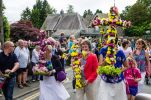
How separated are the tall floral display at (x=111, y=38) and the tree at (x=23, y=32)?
1664 centimetres

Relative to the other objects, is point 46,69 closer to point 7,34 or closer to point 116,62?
point 116,62

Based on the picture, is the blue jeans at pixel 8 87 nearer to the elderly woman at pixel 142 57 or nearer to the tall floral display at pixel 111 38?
the tall floral display at pixel 111 38

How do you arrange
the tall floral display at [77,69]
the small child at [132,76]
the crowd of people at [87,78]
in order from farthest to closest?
the small child at [132,76] < the tall floral display at [77,69] < the crowd of people at [87,78]

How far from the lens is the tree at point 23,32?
25.8m

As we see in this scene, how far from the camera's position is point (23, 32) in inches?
1051

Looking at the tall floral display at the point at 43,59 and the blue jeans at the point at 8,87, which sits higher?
the tall floral display at the point at 43,59

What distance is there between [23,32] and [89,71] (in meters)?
17.4

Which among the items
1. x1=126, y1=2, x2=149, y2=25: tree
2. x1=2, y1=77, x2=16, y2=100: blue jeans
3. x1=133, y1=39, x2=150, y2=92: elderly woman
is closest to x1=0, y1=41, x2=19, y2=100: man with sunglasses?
x1=2, y1=77, x2=16, y2=100: blue jeans

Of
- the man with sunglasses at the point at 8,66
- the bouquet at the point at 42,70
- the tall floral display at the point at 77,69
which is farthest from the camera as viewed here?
the man with sunglasses at the point at 8,66

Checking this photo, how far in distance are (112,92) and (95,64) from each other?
138 centimetres

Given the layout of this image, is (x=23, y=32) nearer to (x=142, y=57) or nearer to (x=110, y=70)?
(x=142, y=57)

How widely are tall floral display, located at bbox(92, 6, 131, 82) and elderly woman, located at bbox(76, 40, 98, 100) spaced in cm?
93

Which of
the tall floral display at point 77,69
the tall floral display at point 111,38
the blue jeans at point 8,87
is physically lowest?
the blue jeans at point 8,87

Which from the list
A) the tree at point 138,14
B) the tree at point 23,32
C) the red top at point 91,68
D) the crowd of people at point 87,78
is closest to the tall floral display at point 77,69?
the crowd of people at point 87,78
